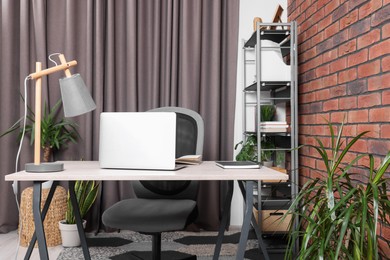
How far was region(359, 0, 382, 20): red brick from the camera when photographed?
6.22 ft

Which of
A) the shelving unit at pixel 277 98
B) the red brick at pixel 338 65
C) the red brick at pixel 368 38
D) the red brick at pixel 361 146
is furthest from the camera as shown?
the shelving unit at pixel 277 98

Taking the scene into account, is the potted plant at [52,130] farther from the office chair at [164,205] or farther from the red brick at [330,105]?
the red brick at [330,105]

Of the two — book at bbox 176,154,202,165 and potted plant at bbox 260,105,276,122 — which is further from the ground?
potted plant at bbox 260,105,276,122

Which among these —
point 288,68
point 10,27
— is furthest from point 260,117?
point 10,27

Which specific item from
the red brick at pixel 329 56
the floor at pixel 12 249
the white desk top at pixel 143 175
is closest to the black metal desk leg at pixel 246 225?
the white desk top at pixel 143 175

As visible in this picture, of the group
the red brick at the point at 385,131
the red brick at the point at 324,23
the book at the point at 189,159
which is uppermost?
the red brick at the point at 324,23

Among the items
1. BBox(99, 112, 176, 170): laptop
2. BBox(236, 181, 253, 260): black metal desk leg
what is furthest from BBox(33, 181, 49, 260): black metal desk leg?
BBox(236, 181, 253, 260): black metal desk leg

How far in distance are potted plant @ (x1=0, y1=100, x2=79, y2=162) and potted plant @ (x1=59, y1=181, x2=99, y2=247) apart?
15.3 inches

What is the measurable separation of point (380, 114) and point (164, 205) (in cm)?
118

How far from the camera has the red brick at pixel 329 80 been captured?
7.92 ft

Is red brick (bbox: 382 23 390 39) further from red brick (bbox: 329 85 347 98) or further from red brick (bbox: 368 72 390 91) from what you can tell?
red brick (bbox: 329 85 347 98)

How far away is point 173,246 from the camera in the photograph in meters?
2.97

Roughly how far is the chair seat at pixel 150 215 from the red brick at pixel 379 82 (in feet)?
3.53

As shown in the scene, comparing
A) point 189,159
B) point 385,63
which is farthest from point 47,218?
point 385,63
